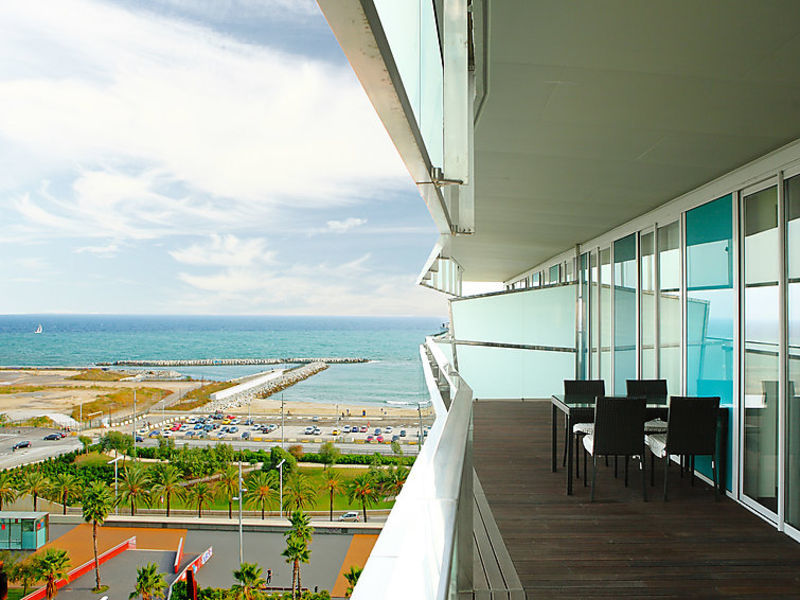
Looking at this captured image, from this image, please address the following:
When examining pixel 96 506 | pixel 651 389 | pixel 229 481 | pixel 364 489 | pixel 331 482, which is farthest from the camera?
A: pixel 331 482

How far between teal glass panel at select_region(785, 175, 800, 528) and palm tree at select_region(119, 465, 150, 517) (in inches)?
1672

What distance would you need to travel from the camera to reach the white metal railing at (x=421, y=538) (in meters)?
0.69

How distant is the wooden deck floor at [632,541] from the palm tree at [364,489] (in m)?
30.7

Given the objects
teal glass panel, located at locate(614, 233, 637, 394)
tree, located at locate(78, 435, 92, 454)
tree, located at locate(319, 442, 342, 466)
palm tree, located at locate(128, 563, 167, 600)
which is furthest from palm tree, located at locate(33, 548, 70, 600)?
teal glass panel, located at locate(614, 233, 637, 394)

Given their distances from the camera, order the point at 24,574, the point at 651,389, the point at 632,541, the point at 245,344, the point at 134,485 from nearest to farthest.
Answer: the point at 632,541 → the point at 651,389 → the point at 24,574 → the point at 134,485 → the point at 245,344

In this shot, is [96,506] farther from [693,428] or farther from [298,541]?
[693,428]

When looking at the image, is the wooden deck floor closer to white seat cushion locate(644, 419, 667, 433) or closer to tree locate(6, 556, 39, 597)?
white seat cushion locate(644, 419, 667, 433)

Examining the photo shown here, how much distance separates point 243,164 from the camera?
82438 mm

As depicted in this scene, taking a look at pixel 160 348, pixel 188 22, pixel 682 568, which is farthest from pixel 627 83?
pixel 188 22

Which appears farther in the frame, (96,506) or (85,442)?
(85,442)

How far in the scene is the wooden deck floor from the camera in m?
3.23

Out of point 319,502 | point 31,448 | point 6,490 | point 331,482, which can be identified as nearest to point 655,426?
point 331,482

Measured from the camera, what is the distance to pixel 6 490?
3625cm

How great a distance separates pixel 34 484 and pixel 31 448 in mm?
6905
